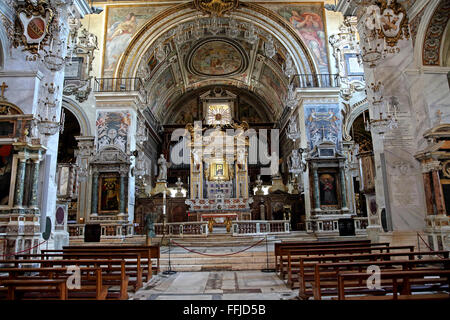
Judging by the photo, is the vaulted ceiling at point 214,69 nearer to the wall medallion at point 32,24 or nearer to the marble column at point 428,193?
the wall medallion at point 32,24

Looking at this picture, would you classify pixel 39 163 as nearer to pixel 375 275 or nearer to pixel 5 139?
pixel 5 139

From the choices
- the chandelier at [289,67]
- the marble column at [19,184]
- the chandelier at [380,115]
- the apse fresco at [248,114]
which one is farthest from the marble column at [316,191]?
the marble column at [19,184]

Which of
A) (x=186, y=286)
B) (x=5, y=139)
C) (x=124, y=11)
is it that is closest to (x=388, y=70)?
(x=186, y=286)

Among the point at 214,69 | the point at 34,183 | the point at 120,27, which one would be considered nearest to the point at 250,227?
the point at 34,183

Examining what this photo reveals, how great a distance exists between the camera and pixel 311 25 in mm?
17953

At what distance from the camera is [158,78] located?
2105 cm

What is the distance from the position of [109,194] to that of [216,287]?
10935 mm

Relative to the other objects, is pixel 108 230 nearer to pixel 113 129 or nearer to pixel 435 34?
pixel 113 129

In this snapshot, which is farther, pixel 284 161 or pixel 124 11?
pixel 284 161

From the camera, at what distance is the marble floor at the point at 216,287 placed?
17.6ft

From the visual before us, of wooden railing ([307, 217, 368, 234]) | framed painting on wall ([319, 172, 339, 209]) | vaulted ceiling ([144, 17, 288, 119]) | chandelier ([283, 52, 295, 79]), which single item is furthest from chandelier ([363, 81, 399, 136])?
vaulted ceiling ([144, 17, 288, 119])

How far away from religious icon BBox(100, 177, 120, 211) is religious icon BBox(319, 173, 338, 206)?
9794mm

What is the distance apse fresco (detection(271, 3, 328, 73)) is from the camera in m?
17.6

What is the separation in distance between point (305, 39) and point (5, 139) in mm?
14937
